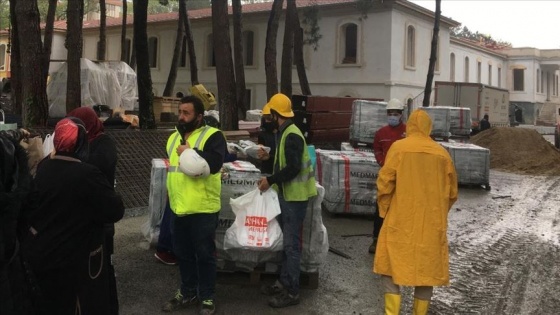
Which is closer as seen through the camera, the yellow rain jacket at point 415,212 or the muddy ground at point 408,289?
the yellow rain jacket at point 415,212

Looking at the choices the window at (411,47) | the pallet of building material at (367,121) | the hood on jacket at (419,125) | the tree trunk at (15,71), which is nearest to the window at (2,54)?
the window at (411,47)

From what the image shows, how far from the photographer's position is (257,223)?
4766mm

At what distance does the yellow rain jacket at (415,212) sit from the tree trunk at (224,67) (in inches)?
382

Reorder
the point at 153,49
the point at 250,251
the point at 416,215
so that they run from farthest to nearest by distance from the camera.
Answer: the point at 153,49
the point at 250,251
the point at 416,215

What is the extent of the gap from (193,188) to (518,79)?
5607cm

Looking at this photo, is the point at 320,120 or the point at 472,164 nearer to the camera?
the point at 472,164

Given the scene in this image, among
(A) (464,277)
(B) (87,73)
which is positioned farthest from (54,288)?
(B) (87,73)

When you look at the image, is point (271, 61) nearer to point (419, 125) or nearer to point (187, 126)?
point (187, 126)

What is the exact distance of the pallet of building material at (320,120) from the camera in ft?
45.2

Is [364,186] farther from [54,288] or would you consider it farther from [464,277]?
[54,288]

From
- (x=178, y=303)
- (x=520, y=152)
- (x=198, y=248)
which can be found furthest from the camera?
(x=520, y=152)

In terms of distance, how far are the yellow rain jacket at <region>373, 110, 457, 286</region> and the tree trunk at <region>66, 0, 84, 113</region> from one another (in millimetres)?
9846

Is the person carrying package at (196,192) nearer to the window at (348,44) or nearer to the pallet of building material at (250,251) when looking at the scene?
the pallet of building material at (250,251)

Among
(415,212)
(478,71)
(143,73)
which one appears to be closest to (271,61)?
(143,73)
